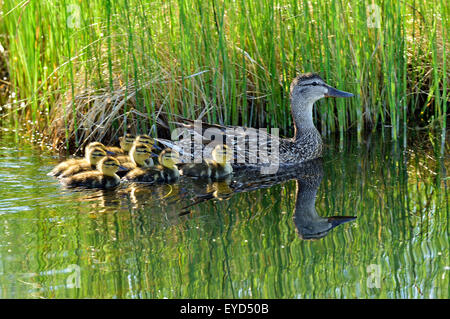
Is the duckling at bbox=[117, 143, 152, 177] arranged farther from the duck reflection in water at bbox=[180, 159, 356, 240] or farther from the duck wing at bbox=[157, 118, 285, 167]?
the duck reflection in water at bbox=[180, 159, 356, 240]

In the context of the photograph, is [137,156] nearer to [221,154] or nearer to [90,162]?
[90,162]

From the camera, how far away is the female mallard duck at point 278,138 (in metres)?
5.69

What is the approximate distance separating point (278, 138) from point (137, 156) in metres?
1.22

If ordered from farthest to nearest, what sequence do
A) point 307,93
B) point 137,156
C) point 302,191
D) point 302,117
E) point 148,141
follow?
point 302,117 → point 307,93 → point 148,141 → point 137,156 → point 302,191

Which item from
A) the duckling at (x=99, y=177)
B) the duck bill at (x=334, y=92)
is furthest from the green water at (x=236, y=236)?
the duck bill at (x=334, y=92)

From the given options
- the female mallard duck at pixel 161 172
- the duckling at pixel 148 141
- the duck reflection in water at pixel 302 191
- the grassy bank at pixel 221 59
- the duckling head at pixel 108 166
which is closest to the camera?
the duck reflection in water at pixel 302 191

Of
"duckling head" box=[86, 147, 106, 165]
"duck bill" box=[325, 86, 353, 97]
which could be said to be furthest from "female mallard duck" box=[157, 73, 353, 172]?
"duckling head" box=[86, 147, 106, 165]

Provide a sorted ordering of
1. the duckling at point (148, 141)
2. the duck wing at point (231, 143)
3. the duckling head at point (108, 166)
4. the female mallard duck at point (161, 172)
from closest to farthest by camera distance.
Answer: the duckling head at point (108, 166) < the female mallard duck at point (161, 172) < the duckling at point (148, 141) < the duck wing at point (231, 143)

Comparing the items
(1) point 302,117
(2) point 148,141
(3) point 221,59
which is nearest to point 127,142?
(2) point 148,141

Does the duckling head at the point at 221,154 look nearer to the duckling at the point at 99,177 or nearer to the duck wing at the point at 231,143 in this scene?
the duck wing at the point at 231,143

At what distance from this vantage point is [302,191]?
16.5 feet

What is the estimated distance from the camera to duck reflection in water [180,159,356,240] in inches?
161

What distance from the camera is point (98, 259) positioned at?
11.9 feet

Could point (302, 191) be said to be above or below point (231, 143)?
below
